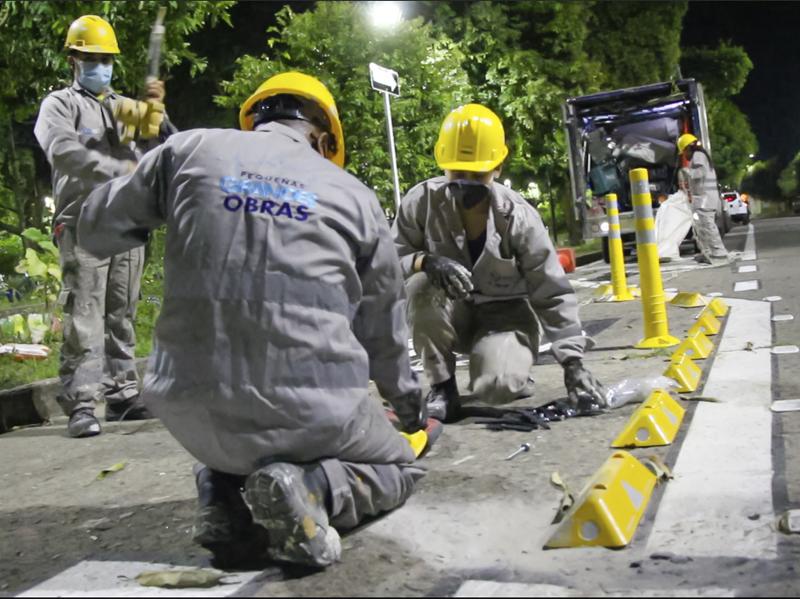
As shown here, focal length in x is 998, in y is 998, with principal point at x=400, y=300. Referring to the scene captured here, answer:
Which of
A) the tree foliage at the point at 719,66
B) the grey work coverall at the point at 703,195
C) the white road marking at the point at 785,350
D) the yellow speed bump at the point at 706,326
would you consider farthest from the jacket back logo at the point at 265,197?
the tree foliage at the point at 719,66

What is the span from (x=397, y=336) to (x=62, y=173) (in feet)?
10.0

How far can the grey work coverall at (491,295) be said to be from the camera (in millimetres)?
4801

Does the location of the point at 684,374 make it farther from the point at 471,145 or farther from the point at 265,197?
the point at 265,197

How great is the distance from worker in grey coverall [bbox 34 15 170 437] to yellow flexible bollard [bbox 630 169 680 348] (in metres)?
3.48

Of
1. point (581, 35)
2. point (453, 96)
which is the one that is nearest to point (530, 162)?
point (581, 35)

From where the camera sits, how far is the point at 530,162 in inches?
1045

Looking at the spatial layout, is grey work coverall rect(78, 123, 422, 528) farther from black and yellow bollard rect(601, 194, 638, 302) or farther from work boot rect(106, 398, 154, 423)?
black and yellow bollard rect(601, 194, 638, 302)

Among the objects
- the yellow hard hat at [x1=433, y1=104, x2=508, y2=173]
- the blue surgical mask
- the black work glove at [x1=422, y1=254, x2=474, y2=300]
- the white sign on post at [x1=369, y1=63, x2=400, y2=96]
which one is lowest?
the black work glove at [x1=422, y1=254, x2=474, y2=300]

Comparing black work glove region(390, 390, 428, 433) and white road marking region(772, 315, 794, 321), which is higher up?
black work glove region(390, 390, 428, 433)

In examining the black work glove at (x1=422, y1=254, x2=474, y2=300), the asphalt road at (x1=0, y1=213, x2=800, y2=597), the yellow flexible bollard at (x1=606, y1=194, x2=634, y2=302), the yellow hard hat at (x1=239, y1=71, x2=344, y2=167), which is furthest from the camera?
the yellow flexible bollard at (x1=606, y1=194, x2=634, y2=302)

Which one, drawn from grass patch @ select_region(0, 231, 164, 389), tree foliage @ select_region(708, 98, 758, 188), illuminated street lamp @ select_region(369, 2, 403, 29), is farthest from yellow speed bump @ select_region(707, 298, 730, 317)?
tree foliage @ select_region(708, 98, 758, 188)

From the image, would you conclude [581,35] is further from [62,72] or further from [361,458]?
[361,458]

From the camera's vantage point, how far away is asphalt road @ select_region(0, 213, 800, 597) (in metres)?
2.71

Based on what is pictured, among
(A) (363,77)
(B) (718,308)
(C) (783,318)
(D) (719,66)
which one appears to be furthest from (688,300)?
(D) (719,66)
